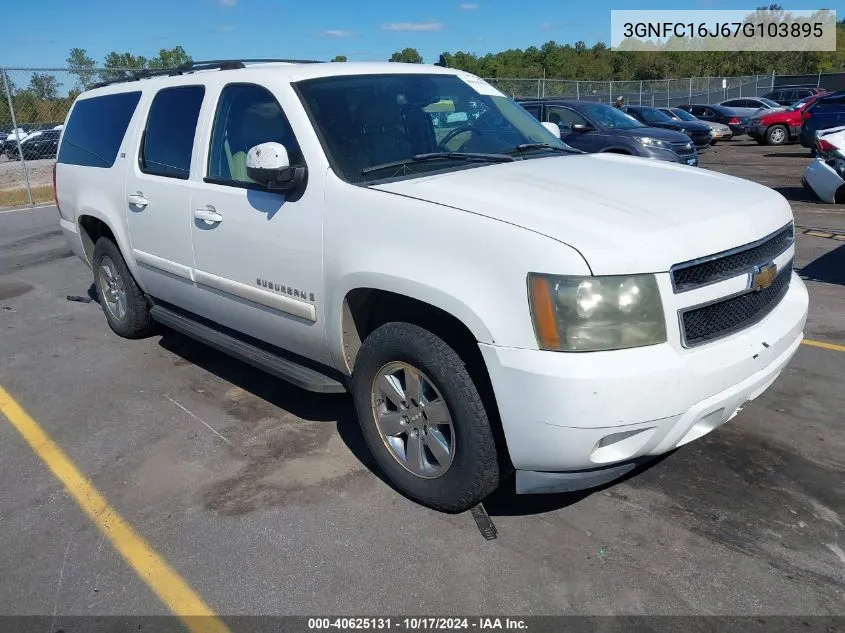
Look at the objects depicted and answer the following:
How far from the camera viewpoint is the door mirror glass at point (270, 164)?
11.1 ft

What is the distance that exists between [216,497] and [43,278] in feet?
20.4

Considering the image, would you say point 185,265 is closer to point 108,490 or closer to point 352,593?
point 108,490

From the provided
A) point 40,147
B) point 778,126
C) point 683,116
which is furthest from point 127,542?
point 778,126

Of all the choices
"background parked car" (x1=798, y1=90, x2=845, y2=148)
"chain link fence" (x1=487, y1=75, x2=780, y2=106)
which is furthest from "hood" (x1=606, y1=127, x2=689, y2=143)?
"chain link fence" (x1=487, y1=75, x2=780, y2=106)

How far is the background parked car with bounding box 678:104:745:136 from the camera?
2611cm

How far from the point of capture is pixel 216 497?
354cm

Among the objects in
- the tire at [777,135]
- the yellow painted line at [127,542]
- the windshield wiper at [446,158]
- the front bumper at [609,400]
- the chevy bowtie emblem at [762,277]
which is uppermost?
the windshield wiper at [446,158]

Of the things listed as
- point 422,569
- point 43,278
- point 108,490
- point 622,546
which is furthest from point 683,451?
point 43,278

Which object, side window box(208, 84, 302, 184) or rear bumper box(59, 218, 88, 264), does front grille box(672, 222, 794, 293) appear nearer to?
side window box(208, 84, 302, 184)

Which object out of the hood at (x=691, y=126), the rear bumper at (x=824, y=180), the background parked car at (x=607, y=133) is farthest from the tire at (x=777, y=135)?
the rear bumper at (x=824, y=180)

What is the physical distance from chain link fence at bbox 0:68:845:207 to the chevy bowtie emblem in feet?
31.9

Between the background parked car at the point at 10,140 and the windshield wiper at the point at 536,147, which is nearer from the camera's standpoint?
the windshield wiper at the point at 536,147

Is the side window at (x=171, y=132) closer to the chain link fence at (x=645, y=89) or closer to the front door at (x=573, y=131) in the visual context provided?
the front door at (x=573, y=131)

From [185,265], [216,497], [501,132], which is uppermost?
[501,132]
